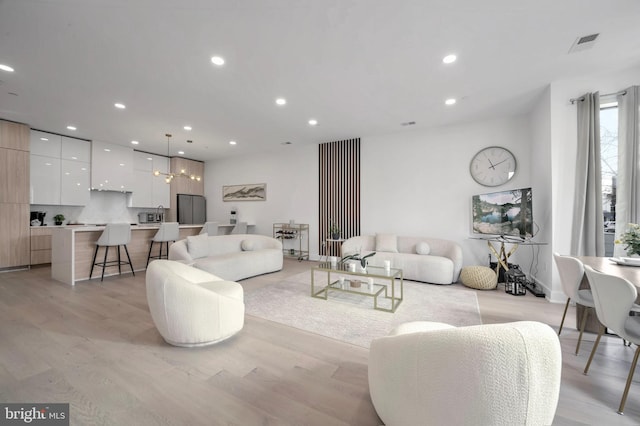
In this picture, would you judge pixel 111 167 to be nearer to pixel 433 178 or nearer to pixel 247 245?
pixel 247 245

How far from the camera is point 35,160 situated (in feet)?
17.9

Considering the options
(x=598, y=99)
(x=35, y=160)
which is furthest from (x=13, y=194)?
(x=598, y=99)

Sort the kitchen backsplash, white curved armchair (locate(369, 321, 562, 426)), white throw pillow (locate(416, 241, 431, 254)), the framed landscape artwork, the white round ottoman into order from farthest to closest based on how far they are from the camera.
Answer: the framed landscape artwork < the kitchen backsplash < white throw pillow (locate(416, 241, 431, 254)) < the white round ottoman < white curved armchair (locate(369, 321, 562, 426))

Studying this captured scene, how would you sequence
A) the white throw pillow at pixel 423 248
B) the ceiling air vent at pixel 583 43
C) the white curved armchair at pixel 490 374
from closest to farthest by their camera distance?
the white curved armchair at pixel 490 374
the ceiling air vent at pixel 583 43
the white throw pillow at pixel 423 248

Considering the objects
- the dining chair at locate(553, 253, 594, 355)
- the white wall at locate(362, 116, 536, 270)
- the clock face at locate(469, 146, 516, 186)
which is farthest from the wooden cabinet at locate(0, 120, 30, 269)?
the clock face at locate(469, 146, 516, 186)

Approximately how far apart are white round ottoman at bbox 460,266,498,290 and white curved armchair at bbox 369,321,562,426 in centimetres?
359


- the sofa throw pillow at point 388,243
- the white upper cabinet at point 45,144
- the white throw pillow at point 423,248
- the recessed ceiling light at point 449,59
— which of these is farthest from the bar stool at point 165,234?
the recessed ceiling light at point 449,59

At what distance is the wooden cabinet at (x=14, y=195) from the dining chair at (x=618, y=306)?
28.6 feet

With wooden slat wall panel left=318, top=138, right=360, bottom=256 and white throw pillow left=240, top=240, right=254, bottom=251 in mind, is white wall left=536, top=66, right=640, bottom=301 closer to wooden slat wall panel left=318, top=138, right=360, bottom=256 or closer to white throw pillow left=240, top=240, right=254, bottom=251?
wooden slat wall panel left=318, top=138, right=360, bottom=256

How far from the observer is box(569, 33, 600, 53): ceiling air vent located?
2.58 metres

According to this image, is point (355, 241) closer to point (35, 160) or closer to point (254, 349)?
point (254, 349)

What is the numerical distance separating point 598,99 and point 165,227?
24.1 feet

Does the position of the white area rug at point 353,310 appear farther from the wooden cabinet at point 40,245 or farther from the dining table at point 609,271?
the wooden cabinet at point 40,245

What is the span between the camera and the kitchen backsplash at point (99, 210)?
19.8ft
